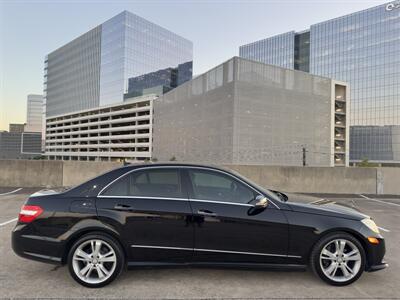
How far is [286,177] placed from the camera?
42.6ft

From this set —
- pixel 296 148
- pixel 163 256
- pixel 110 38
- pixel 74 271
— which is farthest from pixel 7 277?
pixel 110 38

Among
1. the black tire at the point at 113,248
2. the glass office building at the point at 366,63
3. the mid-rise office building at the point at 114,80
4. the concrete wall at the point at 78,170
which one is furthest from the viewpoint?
the mid-rise office building at the point at 114,80

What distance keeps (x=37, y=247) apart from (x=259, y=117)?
5362 cm

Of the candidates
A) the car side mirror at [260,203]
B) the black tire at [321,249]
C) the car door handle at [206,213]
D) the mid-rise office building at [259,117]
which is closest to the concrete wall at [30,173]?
the car door handle at [206,213]

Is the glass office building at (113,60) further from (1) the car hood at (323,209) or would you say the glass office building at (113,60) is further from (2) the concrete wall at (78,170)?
(1) the car hood at (323,209)

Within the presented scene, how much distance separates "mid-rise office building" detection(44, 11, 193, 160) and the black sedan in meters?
83.6

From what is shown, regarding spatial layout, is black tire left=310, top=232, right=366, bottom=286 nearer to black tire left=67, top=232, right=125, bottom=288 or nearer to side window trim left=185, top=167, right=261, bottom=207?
side window trim left=185, top=167, right=261, bottom=207

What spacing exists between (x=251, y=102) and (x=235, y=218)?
52.0 metres

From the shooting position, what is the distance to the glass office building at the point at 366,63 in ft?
277

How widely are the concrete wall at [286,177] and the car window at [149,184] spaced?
9.06 m

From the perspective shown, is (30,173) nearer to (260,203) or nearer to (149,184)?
(149,184)

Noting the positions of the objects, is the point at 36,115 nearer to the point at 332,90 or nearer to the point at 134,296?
the point at 332,90

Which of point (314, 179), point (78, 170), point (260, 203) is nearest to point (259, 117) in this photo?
point (314, 179)

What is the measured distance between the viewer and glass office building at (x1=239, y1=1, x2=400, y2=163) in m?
84.4
